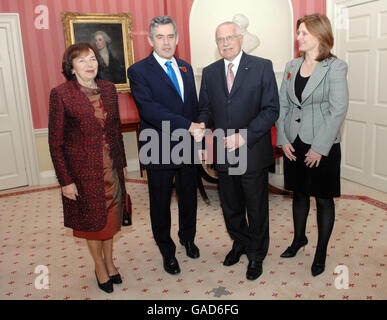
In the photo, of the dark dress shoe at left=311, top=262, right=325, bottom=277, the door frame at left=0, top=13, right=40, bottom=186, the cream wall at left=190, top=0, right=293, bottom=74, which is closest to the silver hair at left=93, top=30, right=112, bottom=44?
the door frame at left=0, top=13, right=40, bottom=186

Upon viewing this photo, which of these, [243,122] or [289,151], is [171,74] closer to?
[243,122]

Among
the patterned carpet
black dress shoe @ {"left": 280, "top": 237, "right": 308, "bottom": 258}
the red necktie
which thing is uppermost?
the red necktie

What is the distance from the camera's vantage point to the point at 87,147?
2.27 m

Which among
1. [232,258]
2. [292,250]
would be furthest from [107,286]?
[292,250]

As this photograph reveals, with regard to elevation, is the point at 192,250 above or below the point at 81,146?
below

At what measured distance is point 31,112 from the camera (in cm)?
524

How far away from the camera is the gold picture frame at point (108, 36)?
518 centimetres

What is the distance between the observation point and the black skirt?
245cm

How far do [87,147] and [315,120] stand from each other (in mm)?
1400

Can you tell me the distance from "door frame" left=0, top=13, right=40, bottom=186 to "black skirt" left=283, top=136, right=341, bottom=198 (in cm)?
392

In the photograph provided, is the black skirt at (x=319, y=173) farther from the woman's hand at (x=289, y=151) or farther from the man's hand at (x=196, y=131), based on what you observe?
the man's hand at (x=196, y=131)

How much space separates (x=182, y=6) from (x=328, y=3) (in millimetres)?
2116

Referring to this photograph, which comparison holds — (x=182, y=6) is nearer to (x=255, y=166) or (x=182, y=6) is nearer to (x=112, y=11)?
(x=112, y=11)

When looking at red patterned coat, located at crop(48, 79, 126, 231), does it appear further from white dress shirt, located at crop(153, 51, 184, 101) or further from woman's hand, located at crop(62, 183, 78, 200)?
white dress shirt, located at crop(153, 51, 184, 101)
